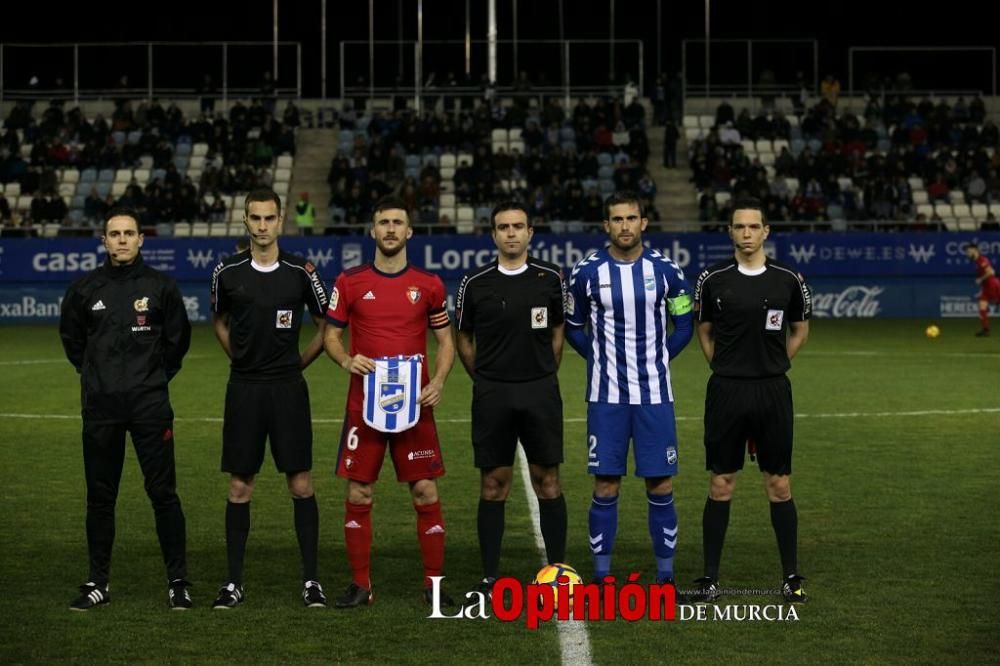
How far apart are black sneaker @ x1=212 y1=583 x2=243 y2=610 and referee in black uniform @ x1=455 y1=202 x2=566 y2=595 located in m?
1.35

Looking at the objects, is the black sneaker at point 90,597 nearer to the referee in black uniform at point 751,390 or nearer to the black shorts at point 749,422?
the referee in black uniform at point 751,390

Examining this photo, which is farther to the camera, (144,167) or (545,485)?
(144,167)

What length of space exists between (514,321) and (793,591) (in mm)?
2152

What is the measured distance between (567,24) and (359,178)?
41.7 feet

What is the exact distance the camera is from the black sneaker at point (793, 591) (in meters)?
8.59

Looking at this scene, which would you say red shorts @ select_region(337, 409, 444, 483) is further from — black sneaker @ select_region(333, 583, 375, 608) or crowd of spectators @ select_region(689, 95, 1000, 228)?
crowd of spectators @ select_region(689, 95, 1000, 228)

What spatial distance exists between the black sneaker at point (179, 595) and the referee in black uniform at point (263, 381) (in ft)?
0.55

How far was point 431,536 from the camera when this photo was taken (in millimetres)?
8648

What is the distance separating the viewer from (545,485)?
28.8 feet

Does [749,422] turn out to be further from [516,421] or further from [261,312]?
[261,312]

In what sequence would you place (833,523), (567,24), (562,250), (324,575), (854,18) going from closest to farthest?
(324,575) → (833,523) → (562,250) → (567,24) → (854,18)

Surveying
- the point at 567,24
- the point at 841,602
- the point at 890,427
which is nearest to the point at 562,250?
the point at 567,24

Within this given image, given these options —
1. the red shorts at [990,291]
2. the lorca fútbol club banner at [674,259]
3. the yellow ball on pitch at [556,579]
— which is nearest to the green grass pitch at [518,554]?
the yellow ball on pitch at [556,579]

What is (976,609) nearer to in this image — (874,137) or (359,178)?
(359,178)
